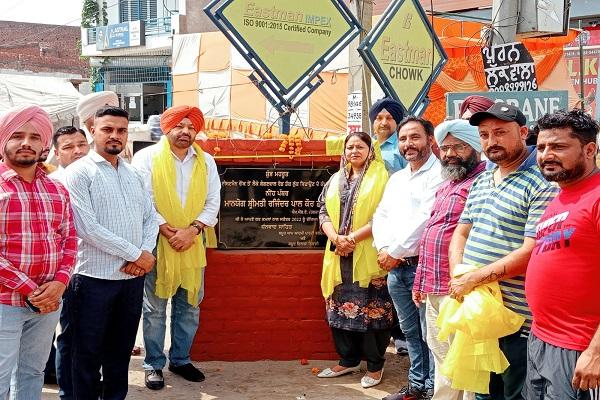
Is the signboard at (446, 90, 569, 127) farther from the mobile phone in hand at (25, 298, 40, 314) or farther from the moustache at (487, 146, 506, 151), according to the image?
the mobile phone in hand at (25, 298, 40, 314)

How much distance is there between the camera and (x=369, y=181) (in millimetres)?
5121

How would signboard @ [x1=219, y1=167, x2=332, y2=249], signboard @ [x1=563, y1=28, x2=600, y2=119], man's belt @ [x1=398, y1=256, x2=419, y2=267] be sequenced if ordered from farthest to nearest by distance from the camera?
signboard @ [x1=563, y1=28, x2=600, y2=119], signboard @ [x1=219, y1=167, x2=332, y2=249], man's belt @ [x1=398, y1=256, x2=419, y2=267]

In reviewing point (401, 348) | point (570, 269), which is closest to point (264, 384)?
point (401, 348)

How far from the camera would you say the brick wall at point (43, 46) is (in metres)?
36.8

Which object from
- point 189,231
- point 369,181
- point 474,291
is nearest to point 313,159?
point 369,181

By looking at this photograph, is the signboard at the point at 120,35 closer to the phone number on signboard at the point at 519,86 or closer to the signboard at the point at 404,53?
the signboard at the point at 404,53

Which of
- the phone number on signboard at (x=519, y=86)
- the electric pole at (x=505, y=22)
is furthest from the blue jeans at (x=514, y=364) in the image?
the electric pole at (x=505, y=22)

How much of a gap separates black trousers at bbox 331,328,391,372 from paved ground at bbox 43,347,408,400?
5.9 inches

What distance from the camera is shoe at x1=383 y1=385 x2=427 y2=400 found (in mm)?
4742

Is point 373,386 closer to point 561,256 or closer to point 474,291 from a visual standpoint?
point 474,291

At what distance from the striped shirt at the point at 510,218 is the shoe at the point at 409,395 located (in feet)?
4.99

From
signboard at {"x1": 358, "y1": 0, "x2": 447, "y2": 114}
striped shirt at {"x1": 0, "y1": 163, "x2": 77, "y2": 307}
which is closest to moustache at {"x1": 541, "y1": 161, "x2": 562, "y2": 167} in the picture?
striped shirt at {"x1": 0, "y1": 163, "x2": 77, "y2": 307}

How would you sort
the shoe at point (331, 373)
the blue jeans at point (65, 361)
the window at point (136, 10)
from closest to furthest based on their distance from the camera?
1. the blue jeans at point (65, 361)
2. the shoe at point (331, 373)
3. the window at point (136, 10)

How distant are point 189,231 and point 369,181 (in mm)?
1388
